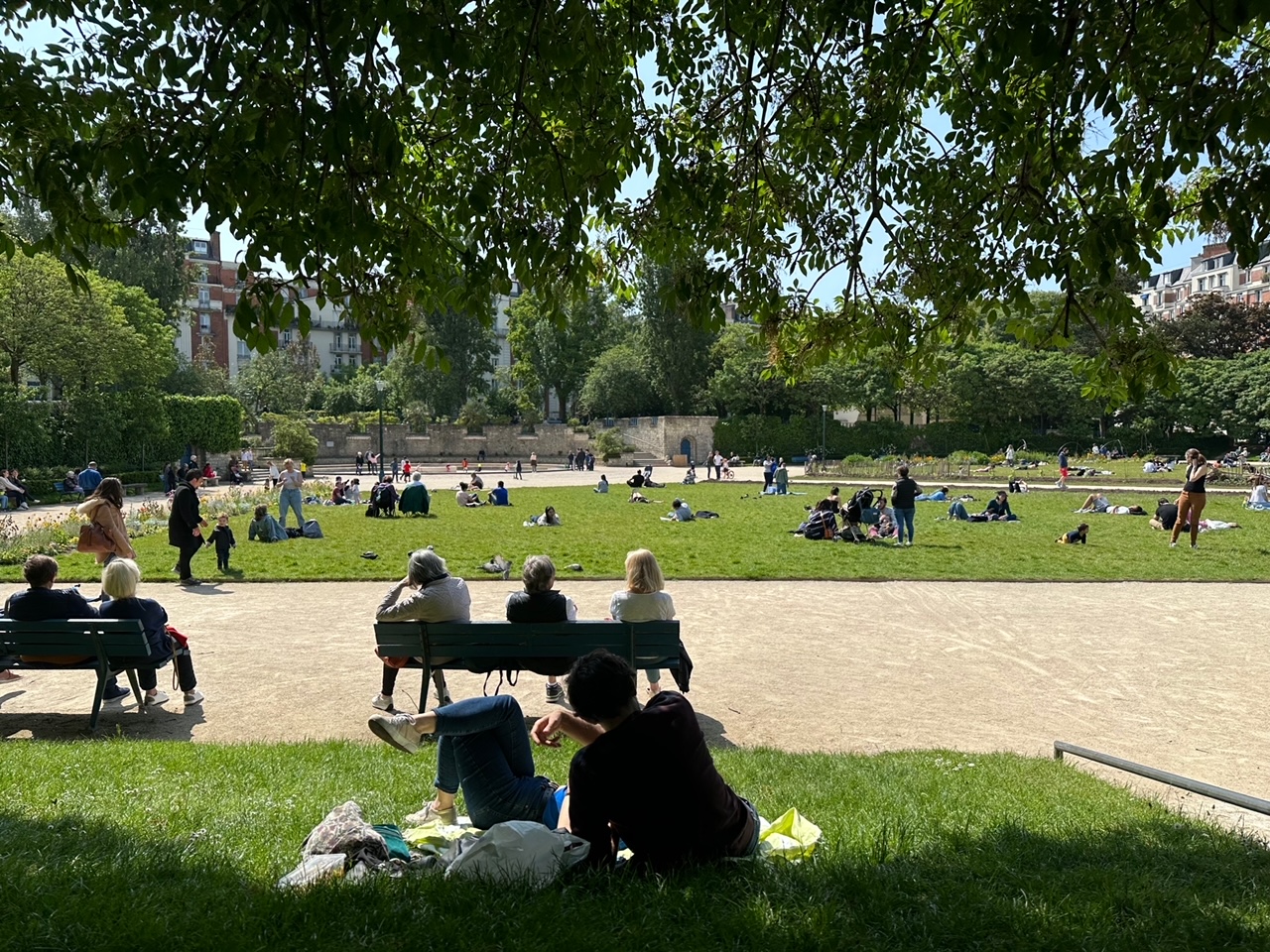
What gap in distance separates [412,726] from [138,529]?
1807 cm

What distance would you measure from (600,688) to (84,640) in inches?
187

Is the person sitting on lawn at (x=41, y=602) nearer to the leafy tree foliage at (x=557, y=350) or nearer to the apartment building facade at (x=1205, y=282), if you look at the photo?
the leafy tree foliage at (x=557, y=350)

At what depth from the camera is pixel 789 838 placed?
396 cm

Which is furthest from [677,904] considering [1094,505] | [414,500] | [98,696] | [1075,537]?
[1094,505]

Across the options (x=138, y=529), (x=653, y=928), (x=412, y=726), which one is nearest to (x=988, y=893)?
(x=653, y=928)

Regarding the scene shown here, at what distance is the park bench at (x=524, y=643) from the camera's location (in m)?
6.47

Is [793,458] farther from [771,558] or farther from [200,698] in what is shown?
[200,698]

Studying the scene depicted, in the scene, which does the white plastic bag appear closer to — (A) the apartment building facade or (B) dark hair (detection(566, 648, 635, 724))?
(B) dark hair (detection(566, 648, 635, 724))

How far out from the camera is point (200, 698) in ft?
23.6

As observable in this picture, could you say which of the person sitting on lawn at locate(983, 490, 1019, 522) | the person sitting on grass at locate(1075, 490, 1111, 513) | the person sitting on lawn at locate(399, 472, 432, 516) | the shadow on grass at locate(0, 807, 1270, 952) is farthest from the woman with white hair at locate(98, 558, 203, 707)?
the person sitting on grass at locate(1075, 490, 1111, 513)

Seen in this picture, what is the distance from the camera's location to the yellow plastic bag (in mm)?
3803

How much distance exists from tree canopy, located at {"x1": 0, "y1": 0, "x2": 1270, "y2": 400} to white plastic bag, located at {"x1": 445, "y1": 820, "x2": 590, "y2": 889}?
2422mm

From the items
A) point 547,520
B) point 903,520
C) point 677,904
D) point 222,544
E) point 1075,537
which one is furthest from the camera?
point 547,520

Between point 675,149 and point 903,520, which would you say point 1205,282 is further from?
point 675,149
